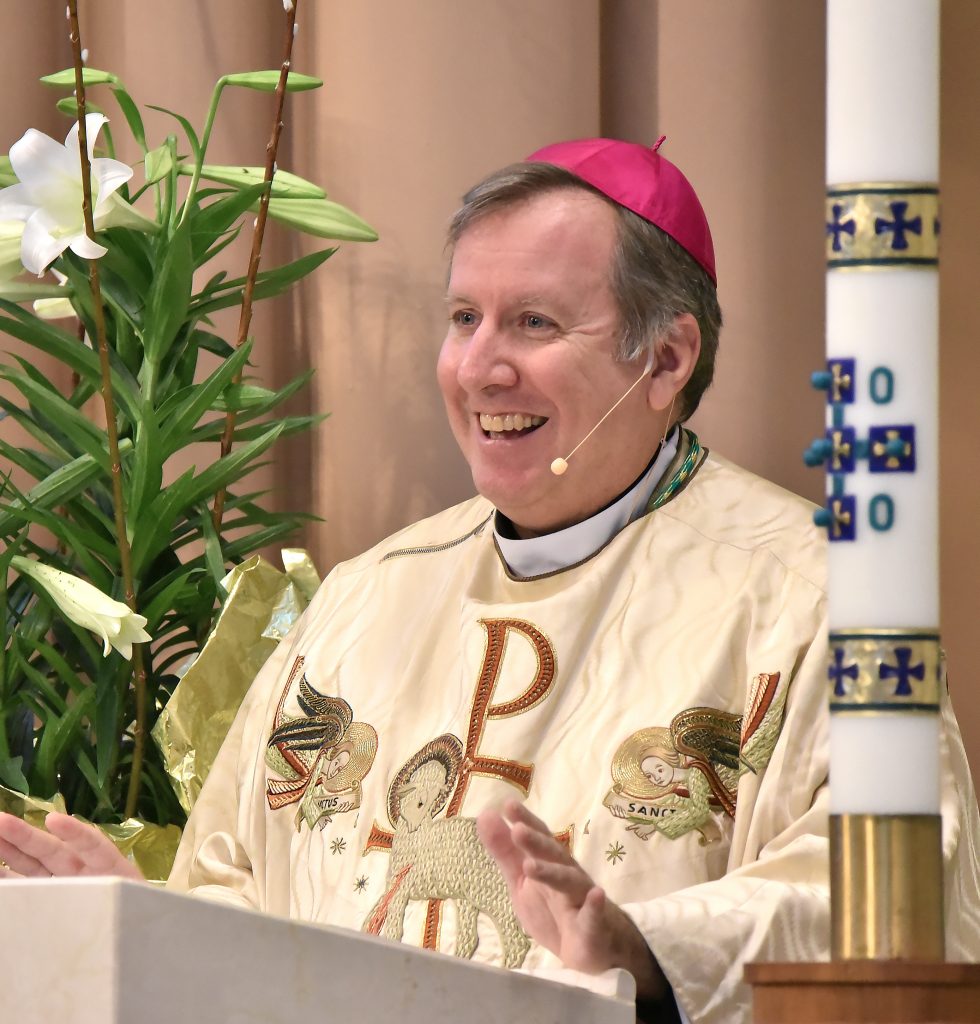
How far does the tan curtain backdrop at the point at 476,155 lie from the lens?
11.5ft

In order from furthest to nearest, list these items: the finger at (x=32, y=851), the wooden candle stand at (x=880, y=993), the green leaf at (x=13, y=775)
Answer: the green leaf at (x=13, y=775)
the finger at (x=32, y=851)
the wooden candle stand at (x=880, y=993)

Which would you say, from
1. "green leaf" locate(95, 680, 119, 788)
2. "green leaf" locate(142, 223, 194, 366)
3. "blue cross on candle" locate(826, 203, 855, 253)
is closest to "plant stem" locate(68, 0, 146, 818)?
"green leaf" locate(95, 680, 119, 788)

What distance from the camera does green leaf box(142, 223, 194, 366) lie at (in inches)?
134

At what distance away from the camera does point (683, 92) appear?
11.9 ft

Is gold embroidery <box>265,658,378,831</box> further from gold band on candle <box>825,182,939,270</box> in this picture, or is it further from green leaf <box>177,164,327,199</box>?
gold band on candle <box>825,182,939,270</box>

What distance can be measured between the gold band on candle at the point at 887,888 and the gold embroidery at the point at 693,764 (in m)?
1.16

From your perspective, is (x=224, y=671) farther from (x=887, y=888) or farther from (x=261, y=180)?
(x=887, y=888)

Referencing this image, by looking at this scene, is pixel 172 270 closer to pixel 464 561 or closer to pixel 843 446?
pixel 464 561

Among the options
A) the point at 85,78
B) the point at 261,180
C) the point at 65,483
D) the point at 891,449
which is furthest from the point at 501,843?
the point at 85,78

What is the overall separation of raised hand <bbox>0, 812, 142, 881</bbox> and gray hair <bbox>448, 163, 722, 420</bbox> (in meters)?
1.07

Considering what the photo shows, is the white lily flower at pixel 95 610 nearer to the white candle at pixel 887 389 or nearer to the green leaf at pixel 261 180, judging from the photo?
the green leaf at pixel 261 180

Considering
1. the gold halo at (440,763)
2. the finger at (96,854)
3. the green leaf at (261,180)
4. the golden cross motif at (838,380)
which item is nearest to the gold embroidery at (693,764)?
the gold halo at (440,763)

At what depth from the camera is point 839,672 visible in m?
1.58

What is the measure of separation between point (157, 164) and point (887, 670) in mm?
2357
